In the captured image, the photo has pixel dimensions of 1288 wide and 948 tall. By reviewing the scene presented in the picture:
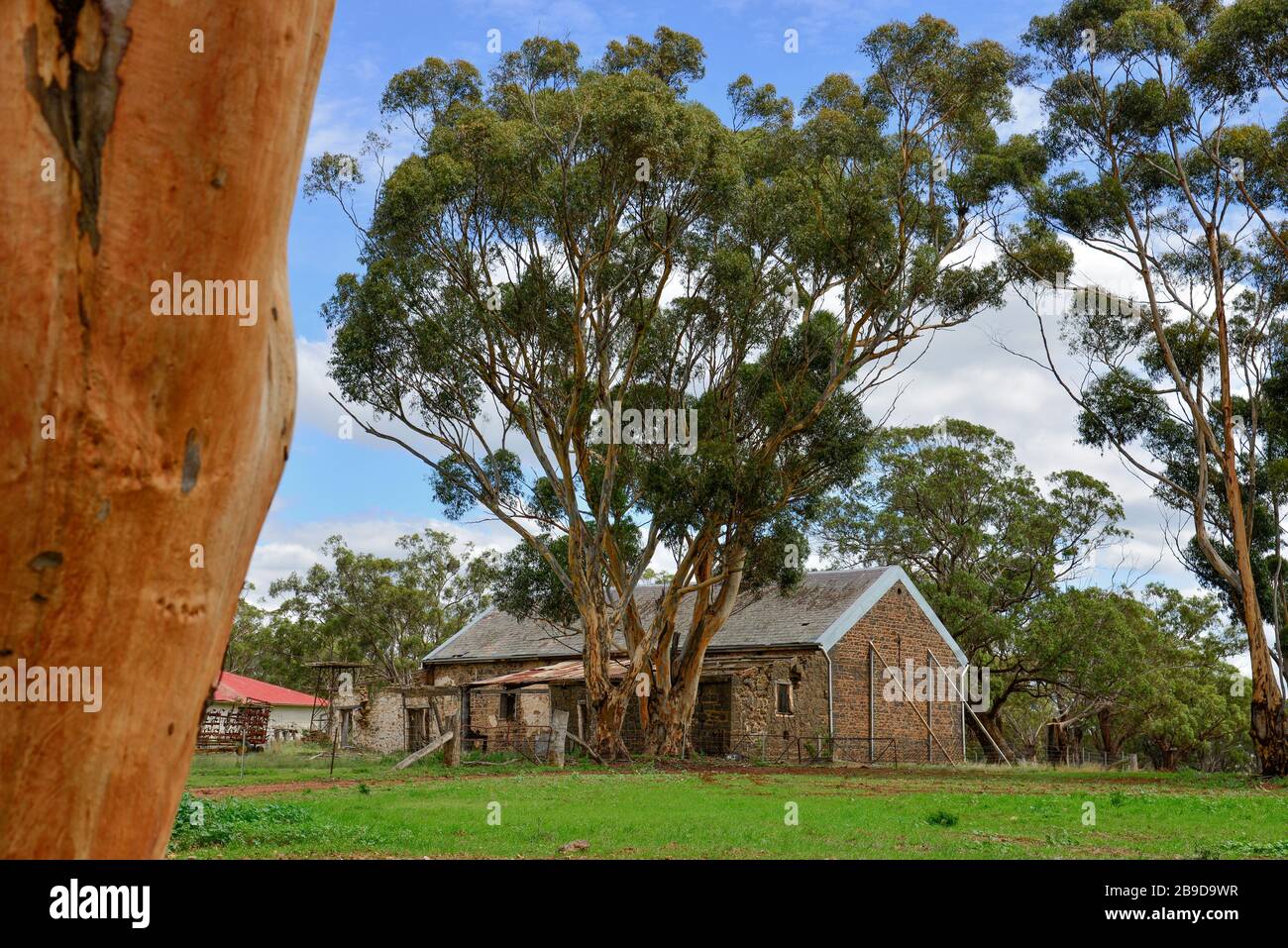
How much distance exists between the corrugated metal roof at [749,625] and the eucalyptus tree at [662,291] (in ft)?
14.9

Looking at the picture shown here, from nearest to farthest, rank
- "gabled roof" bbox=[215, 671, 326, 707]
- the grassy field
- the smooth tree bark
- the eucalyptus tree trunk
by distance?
the smooth tree bark, the grassy field, the eucalyptus tree trunk, "gabled roof" bbox=[215, 671, 326, 707]

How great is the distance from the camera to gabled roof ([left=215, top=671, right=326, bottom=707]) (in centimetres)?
4884

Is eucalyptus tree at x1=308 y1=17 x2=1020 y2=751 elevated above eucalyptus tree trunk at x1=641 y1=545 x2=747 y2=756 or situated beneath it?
elevated above

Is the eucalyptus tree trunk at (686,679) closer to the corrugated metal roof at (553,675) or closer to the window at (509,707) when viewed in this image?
the corrugated metal roof at (553,675)

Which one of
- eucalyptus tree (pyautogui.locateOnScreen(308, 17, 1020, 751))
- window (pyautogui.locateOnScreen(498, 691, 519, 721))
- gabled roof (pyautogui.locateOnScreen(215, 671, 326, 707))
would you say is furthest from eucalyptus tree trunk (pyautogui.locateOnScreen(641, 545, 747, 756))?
gabled roof (pyautogui.locateOnScreen(215, 671, 326, 707))

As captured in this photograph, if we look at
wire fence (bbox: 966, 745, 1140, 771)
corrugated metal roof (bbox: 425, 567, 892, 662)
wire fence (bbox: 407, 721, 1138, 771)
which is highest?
corrugated metal roof (bbox: 425, 567, 892, 662)

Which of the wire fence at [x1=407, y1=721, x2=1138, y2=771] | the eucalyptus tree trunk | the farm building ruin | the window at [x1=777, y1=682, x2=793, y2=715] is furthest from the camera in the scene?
the window at [x1=777, y1=682, x2=793, y2=715]

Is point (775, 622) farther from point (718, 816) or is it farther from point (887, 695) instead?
point (718, 816)

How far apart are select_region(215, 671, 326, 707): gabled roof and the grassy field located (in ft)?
90.7

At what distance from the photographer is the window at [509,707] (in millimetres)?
37062

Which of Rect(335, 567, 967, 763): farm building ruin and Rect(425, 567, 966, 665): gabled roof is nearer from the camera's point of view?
Rect(335, 567, 967, 763): farm building ruin

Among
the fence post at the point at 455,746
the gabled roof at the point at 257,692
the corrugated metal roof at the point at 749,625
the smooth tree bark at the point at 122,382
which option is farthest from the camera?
the gabled roof at the point at 257,692

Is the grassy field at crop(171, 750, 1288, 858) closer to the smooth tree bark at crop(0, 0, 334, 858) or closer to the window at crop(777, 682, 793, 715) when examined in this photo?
the smooth tree bark at crop(0, 0, 334, 858)

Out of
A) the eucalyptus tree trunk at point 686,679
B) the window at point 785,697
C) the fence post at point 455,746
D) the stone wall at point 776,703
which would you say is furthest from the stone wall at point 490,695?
the window at point 785,697
